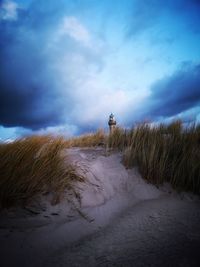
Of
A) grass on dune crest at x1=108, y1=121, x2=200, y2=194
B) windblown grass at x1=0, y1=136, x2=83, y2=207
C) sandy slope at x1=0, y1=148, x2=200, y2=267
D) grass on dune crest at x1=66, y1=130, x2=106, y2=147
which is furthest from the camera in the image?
grass on dune crest at x1=66, y1=130, x2=106, y2=147

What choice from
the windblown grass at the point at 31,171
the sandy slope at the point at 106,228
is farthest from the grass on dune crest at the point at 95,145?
the sandy slope at the point at 106,228

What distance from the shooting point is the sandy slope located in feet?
6.75

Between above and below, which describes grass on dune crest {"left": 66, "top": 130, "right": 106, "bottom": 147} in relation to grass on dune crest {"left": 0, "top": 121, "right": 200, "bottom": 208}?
above

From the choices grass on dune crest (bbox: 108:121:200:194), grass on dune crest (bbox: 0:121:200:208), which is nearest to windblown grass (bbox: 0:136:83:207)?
grass on dune crest (bbox: 0:121:200:208)

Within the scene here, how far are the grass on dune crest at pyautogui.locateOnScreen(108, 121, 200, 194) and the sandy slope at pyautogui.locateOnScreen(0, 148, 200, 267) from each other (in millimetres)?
268

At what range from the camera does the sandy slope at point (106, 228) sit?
2.06 meters

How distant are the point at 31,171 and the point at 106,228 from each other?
4.14 ft

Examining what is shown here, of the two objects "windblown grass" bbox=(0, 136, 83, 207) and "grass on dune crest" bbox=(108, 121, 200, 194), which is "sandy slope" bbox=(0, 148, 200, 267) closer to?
"windblown grass" bbox=(0, 136, 83, 207)

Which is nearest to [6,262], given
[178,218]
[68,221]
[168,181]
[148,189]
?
[68,221]

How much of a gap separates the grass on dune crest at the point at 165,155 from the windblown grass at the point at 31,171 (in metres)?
1.39

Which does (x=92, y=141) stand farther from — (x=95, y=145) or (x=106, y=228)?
(x=106, y=228)

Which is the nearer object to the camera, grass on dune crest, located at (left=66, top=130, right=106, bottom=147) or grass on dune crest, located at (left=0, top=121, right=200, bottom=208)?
grass on dune crest, located at (left=0, top=121, right=200, bottom=208)

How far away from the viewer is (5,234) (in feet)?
7.34

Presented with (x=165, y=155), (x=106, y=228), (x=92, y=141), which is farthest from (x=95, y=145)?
(x=106, y=228)
